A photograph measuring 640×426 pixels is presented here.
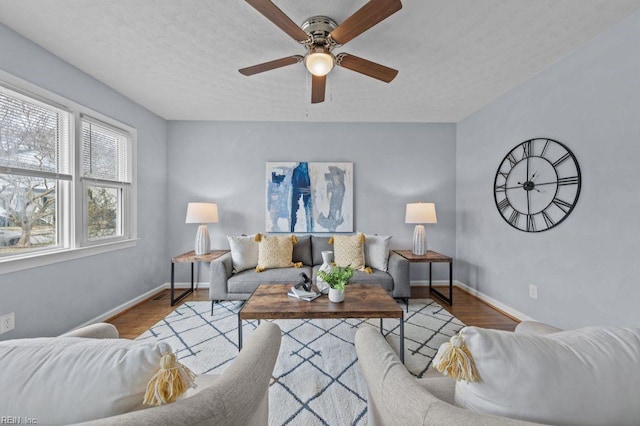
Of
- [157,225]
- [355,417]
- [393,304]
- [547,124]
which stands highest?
[547,124]

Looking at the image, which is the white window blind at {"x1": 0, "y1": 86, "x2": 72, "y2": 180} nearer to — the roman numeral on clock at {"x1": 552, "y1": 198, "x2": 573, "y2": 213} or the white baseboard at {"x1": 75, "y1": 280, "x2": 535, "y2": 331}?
the white baseboard at {"x1": 75, "y1": 280, "x2": 535, "y2": 331}

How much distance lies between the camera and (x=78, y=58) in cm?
215

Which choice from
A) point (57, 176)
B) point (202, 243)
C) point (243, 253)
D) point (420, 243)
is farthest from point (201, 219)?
point (420, 243)

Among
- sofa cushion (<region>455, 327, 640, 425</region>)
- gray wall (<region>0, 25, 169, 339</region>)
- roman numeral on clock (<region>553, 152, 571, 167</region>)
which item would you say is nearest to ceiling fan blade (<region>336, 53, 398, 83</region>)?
roman numeral on clock (<region>553, 152, 571, 167</region>)

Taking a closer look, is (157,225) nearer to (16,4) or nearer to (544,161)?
(16,4)

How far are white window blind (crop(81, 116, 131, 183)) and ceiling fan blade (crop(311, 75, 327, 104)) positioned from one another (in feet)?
7.40

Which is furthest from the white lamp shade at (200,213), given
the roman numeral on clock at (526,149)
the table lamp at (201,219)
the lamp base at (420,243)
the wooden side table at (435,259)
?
the roman numeral on clock at (526,149)

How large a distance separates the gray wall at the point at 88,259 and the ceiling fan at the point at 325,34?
1736 millimetres

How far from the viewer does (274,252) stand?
3.05m

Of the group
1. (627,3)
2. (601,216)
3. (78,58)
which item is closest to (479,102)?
(627,3)

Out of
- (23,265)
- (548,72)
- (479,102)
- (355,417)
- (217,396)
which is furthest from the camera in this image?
(479,102)

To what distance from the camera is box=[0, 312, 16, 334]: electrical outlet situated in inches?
69.0

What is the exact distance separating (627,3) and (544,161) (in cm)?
117

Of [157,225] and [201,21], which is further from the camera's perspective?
[157,225]
